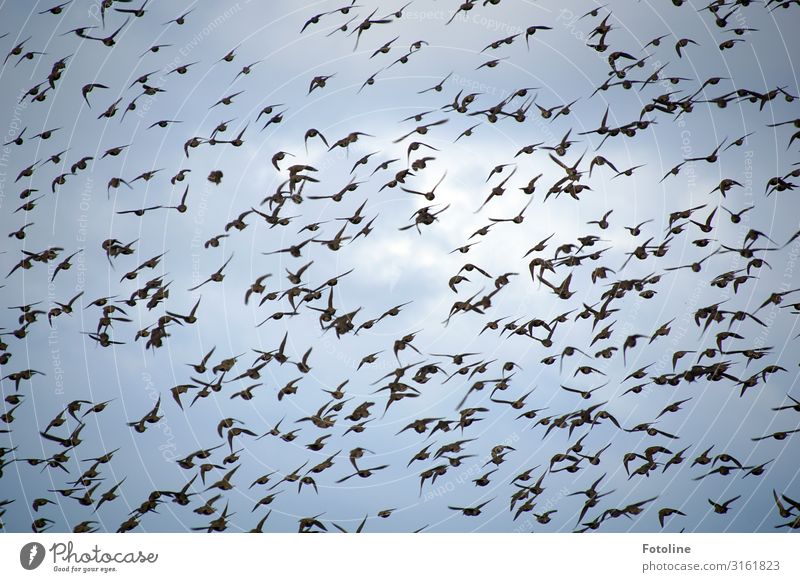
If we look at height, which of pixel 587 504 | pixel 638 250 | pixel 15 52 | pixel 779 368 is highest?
pixel 15 52

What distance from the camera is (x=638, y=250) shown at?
115 ft

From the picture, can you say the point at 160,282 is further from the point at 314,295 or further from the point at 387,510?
the point at 387,510

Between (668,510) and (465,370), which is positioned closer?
(668,510)

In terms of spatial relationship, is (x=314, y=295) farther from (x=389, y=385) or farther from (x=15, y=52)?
(x=15, y=52)

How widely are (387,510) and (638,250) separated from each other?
1363 cm

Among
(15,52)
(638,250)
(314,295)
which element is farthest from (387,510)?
(15,52)

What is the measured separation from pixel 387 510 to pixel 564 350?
9157mm

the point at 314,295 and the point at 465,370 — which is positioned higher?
the point at 314,295
